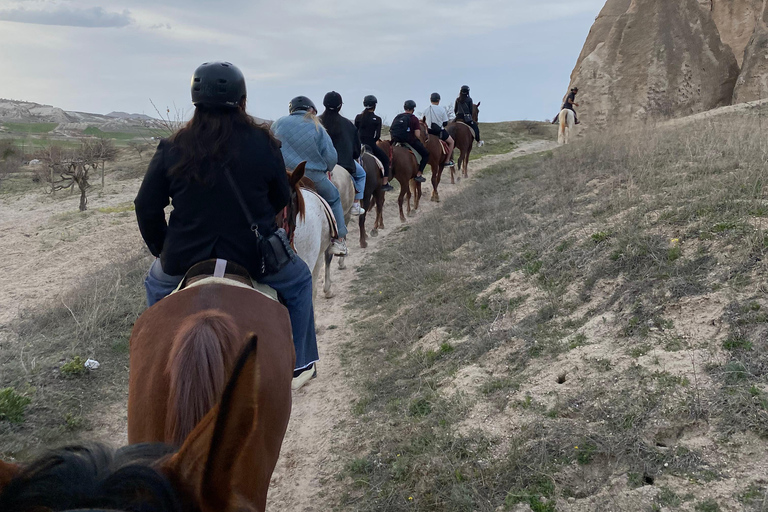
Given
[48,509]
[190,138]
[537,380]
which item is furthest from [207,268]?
[537,380]

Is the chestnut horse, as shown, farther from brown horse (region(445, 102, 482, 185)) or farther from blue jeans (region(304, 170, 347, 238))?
brown horse (region(445, 102, 482, 185))

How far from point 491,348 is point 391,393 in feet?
3.30

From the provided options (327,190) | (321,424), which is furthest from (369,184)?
(321,424)

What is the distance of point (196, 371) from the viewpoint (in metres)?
2.03

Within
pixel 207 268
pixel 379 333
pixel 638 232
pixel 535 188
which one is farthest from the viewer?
pixel 535 188

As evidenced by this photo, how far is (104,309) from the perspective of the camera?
672cm

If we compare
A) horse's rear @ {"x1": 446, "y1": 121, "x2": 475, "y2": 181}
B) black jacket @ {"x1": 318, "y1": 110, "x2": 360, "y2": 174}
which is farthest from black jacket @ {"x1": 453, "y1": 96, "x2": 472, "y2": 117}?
black jacket @ {"x1": 318, "y1": 110, "x2": 360, "y2": 174}

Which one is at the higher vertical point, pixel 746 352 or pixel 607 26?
pixel 607 26

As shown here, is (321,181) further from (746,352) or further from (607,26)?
(607,26)

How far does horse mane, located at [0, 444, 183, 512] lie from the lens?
3.35 feet

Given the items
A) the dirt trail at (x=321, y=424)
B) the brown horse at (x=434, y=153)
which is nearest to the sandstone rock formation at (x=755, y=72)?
the brown horse at (x=434, y=153)

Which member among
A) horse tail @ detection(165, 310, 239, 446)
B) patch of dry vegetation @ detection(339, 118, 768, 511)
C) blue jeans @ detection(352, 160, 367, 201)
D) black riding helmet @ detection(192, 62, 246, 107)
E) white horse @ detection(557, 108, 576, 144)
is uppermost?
white horse @ detection(557, 108, 576, 144)

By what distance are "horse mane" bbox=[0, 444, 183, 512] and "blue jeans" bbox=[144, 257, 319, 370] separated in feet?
6.61

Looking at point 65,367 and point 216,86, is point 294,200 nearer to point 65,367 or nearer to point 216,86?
point 216,86
